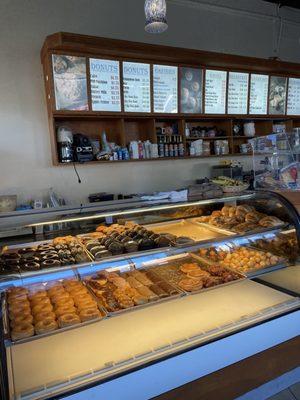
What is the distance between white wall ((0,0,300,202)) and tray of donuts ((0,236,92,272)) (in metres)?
1.91

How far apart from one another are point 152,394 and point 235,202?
1.53 m

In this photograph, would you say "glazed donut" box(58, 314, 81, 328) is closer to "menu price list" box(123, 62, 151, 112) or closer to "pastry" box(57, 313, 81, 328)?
"pastry" box(57, 313, 81, 328)

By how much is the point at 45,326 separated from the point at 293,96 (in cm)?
489

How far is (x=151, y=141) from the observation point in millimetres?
4031

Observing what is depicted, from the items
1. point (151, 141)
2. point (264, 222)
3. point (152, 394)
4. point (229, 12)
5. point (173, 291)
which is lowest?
point (152, 394)

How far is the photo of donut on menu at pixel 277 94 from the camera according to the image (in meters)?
4.64

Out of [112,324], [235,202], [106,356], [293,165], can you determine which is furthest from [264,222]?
[106,356]

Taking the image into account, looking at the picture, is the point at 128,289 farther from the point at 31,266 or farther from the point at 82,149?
the point at 82,149

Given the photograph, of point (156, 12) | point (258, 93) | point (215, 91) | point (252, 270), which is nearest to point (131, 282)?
point (252, 270)

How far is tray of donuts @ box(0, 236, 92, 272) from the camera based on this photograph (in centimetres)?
165

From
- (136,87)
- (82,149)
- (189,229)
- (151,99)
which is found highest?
(136,87)

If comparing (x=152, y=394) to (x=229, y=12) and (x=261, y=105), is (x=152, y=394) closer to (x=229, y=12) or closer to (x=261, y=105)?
(x=261, y=105)

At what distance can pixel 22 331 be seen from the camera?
54.7 inches

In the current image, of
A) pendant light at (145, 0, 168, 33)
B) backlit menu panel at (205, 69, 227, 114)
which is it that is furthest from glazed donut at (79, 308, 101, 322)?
backlit menu panel at (205, 69, 227, 114)
